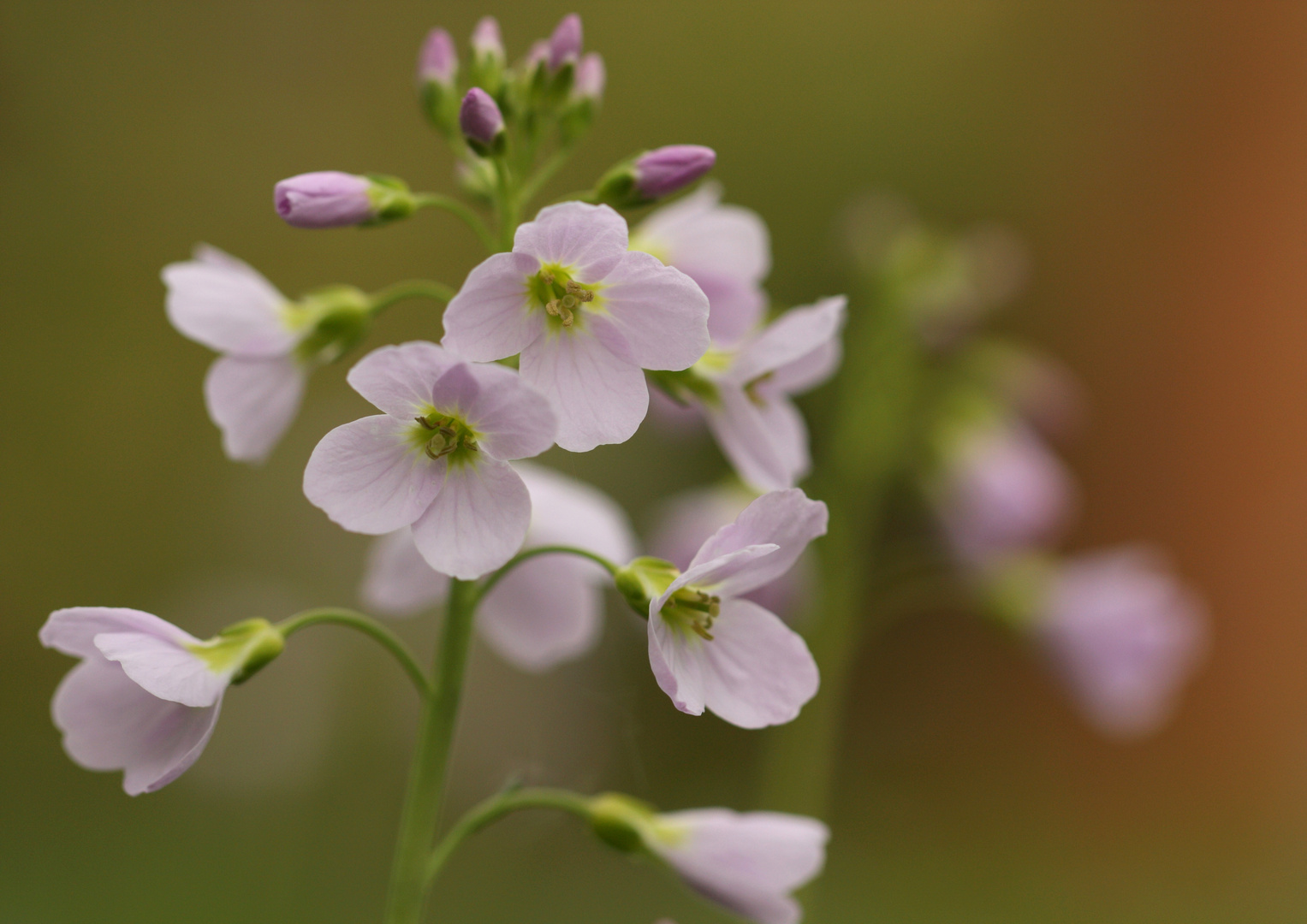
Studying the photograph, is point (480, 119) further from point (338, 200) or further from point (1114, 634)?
point (1114, 634)

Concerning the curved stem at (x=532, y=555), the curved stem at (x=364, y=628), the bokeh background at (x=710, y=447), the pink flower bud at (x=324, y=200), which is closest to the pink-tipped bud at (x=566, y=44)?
the pink flower bud at (x=324, y=200)

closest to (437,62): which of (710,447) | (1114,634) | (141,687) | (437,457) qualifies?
(437,457)

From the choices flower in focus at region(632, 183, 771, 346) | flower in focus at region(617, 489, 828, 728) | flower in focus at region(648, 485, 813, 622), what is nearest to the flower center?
flower in focus at region(617, 489, 828, 728)

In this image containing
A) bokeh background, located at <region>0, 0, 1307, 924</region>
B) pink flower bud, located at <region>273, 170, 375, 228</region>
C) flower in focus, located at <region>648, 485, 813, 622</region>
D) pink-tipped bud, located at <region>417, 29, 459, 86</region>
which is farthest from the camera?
bokeh background, located at <region>0, 0, 1307, 924</region>

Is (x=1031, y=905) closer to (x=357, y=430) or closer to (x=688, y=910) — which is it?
(x=688, y=910)

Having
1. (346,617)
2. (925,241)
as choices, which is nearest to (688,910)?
(925,241)

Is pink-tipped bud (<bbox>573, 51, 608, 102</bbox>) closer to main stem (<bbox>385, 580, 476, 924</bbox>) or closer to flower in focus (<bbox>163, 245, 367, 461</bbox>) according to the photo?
flower in focus (<bbox>163, 245, 367, 461</bbox>)

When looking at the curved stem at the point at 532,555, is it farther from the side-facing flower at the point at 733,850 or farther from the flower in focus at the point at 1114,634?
the flower in focus at the point at 1114,634
